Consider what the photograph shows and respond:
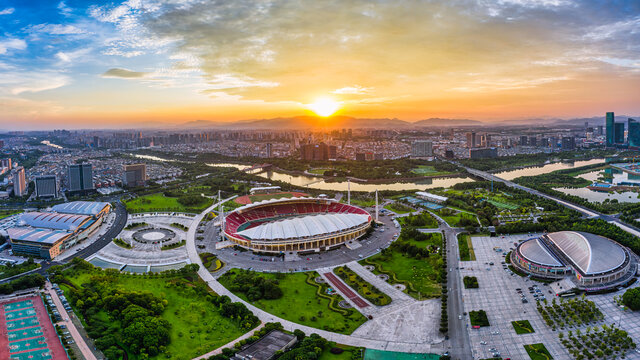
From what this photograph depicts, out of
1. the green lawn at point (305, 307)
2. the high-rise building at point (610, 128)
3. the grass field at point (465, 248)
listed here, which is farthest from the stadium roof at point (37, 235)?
the high-rise building at point (610, 128)

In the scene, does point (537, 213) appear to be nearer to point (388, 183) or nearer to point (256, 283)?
point (388, 183)

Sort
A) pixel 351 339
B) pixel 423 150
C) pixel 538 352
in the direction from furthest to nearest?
pixel 423 150 < pixel 351 339 < pixel 538 352

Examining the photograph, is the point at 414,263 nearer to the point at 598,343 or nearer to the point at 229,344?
the point at 598,343

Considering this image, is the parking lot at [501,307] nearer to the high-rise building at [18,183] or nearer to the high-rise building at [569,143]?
the high-rise building at [18,183]

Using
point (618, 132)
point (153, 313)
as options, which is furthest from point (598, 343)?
point (618, 132)

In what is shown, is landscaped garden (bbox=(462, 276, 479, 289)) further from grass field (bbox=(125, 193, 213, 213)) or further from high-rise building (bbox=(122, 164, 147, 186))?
high-rise building (bbox=(122, 164, 147, 186))
